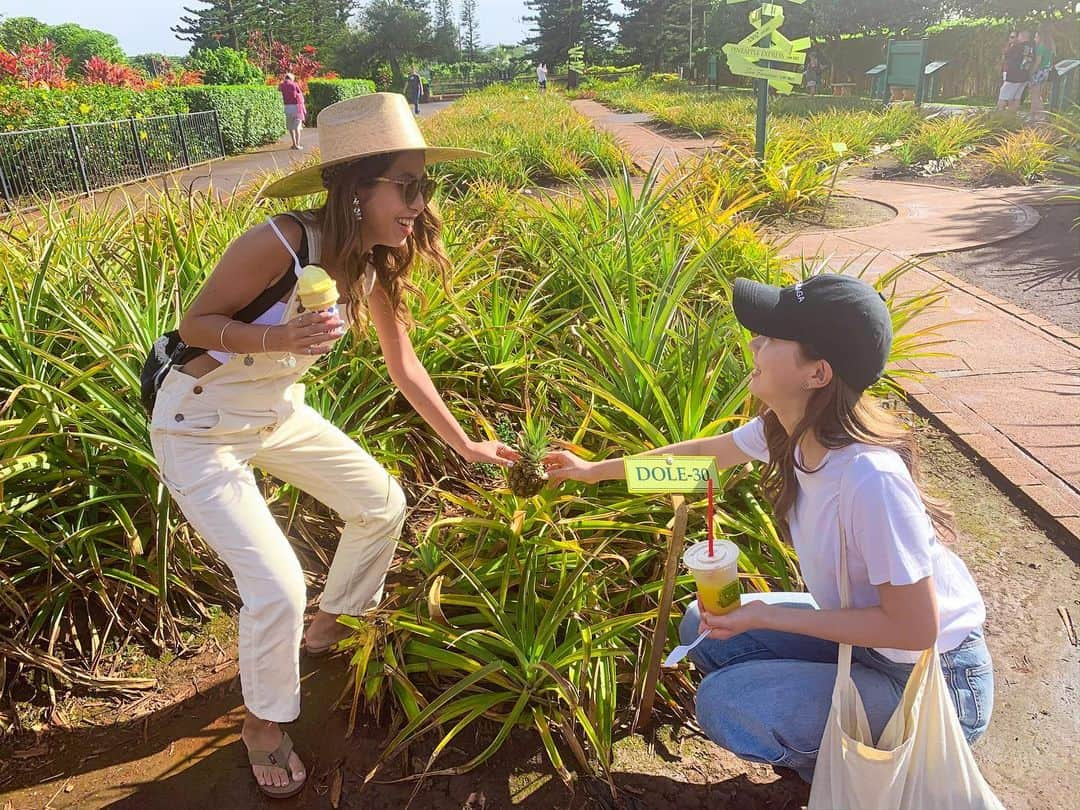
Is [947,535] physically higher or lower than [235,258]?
lower

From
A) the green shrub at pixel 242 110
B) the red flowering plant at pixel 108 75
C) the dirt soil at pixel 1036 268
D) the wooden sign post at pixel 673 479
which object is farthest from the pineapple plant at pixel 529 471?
the red flowering plant at pixel 108 75

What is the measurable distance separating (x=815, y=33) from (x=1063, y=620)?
41496 millimetres

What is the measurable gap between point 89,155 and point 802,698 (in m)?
14.2

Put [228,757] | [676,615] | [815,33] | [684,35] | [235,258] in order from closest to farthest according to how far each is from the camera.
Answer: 1. [235,258]
2. [228,757]
3. [676,615]
4. [815,33]
5. [684,35]

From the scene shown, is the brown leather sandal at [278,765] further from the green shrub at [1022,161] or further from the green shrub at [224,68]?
the green shrub at [224,68]

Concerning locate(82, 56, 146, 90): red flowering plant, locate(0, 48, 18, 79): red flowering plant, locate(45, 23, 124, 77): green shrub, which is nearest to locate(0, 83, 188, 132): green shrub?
locate(0, 48, 18, 79): red flowering plant

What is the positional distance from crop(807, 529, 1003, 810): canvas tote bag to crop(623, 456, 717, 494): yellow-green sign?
43 centimetres

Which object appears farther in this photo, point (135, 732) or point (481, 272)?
point (481, 272)

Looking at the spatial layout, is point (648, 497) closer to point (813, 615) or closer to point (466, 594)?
point (466, 594)

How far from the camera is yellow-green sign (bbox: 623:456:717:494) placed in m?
1.60

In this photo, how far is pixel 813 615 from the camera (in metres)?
1.54

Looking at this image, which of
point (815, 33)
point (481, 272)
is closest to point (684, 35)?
point (815, 33)

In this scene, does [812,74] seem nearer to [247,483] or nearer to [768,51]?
[768,51]

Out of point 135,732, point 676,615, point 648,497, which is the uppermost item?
point 648,497
